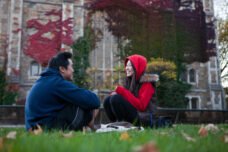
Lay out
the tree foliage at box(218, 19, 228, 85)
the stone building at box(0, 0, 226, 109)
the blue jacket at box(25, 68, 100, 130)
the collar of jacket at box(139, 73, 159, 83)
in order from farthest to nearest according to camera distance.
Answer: the tree foliage at box(218, 19, 228, 85), the stone building at box(0, 0, 226, 109), the collar of jacket at box(139, 73, 159, 83), the blue jacket at box(25, 68, 100, 130)

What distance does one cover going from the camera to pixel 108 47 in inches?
523

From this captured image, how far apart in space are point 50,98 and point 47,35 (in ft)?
36.5

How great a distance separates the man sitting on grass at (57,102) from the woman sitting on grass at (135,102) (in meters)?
0.65

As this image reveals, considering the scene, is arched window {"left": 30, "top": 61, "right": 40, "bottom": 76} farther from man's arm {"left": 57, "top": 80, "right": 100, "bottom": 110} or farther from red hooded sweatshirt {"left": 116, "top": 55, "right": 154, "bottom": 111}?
man's arm {"left": 57, "top": 80, "right": 100, "bottom": 110}

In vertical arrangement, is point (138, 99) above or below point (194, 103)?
above

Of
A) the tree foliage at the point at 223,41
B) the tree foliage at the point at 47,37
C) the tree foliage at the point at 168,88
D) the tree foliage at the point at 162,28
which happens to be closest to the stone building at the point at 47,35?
the tree foliage at the point at 47,37

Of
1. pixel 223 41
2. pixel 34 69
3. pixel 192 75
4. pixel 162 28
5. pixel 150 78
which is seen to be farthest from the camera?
pixel 223 41

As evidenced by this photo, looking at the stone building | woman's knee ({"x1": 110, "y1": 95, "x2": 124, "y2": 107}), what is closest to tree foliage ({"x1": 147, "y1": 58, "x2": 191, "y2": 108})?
the stone building

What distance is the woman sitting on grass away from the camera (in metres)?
3.25

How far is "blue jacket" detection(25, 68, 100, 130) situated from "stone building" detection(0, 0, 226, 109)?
9.96m

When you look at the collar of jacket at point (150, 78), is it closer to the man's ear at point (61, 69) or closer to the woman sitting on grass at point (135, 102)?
the woman sitting on grass at point (135, 102)

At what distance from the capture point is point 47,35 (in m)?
12.8

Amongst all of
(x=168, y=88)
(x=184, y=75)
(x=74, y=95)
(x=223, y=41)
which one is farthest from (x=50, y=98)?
(x=223, y=41)

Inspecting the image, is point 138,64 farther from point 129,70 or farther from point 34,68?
point 34,68
